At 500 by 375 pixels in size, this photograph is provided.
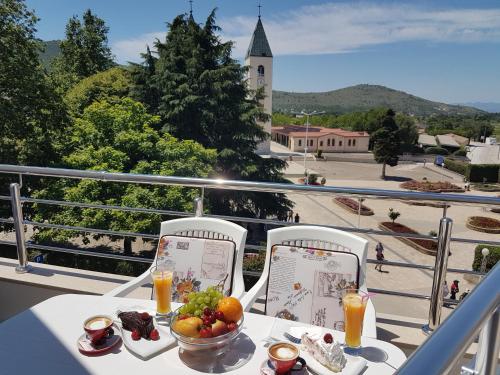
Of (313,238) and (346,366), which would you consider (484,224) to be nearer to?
(313,238)

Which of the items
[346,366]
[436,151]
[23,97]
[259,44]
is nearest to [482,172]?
[436,151]

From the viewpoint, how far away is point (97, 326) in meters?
1.70

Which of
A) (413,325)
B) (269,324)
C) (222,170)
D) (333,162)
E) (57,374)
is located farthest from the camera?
(333,162)

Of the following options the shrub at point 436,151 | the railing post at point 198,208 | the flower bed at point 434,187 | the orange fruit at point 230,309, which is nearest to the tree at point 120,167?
the railing post at point 198,208

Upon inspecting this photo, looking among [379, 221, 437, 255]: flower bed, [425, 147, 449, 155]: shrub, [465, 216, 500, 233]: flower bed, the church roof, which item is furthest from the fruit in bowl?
[425, 147, 449, 155]: shrub

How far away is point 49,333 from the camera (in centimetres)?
172

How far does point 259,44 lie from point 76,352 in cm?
4801

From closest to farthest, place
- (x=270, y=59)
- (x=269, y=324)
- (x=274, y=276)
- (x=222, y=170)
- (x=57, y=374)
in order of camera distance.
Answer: (x=57, y=374)
(x=269, y=324)
(x=274, y=276)
(x=222, y=170)
(x=270, y=59)

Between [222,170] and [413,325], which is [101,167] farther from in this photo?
[413,325]

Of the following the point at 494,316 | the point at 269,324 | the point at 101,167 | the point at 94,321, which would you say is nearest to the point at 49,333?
the point at 94,321

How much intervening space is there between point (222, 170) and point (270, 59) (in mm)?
31098

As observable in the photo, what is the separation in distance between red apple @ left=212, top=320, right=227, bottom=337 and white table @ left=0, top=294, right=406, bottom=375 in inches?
5.3

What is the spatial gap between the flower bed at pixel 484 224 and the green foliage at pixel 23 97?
938 inches

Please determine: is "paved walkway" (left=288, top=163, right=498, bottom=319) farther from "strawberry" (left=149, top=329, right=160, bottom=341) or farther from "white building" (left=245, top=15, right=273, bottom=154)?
"white building" (left=245, top=15, right=273, bottom=154)
